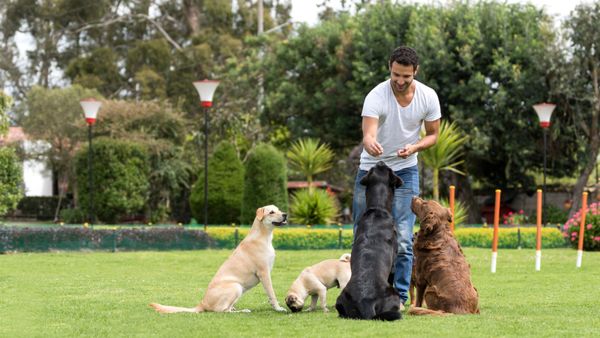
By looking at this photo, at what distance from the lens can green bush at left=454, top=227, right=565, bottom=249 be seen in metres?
23.3

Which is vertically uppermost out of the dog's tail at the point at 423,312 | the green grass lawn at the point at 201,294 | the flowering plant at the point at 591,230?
the flowering plant at the point at 591,230

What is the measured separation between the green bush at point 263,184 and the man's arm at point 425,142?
18.8 metres

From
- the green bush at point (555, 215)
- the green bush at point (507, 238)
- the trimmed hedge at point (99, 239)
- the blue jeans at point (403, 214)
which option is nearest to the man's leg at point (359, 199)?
the blue jeans at point (403, 214)

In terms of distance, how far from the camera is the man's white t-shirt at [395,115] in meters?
8.91

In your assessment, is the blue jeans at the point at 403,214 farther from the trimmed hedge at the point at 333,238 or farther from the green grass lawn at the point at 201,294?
the trimmed hedge at the point at 333,238

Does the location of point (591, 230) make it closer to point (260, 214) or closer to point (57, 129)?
point (260, 214)

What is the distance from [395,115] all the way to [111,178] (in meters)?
25.9

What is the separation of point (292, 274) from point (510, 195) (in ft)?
80.6

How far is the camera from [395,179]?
29.0 ft

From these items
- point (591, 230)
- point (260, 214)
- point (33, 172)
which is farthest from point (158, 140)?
point (260, 214)

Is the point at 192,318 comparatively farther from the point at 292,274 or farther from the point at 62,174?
the point at 62,174

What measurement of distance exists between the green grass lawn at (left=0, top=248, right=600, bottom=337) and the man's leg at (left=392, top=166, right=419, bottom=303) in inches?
32.3

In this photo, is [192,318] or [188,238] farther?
[188,238]

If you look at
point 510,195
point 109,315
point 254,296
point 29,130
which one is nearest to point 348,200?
point 510,195
